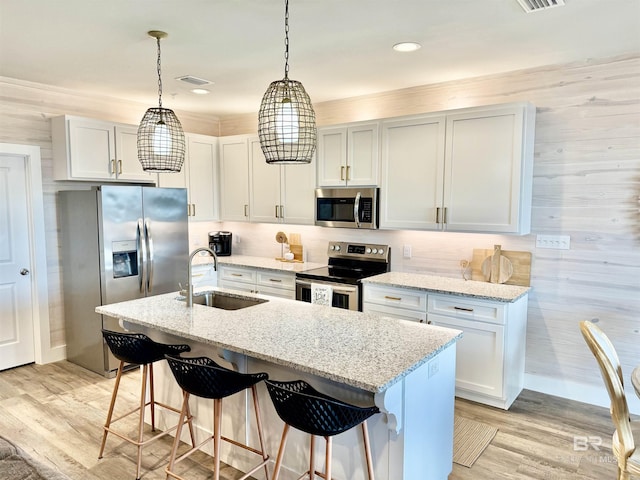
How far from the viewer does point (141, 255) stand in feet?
13.8

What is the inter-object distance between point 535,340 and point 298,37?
3.01 m

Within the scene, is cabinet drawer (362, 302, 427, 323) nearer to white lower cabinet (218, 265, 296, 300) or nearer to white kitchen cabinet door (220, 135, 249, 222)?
white lower cabinet (218, 265, 296, 300)

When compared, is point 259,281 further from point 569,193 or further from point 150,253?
point 569,193

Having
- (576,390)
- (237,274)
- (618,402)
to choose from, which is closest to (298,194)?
(237,274)

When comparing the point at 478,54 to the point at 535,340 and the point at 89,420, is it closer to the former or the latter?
the point at 535,340

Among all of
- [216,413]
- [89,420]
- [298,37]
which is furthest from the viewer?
[89,420]

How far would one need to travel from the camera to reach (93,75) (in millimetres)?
3816

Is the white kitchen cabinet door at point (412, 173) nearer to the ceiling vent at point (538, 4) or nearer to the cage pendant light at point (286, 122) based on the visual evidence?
the ceiling vent at point (538, 4)

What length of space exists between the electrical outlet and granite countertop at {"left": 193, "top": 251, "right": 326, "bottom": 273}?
2.16m

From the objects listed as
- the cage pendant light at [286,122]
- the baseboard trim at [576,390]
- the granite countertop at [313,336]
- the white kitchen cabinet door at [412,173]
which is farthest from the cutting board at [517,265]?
the cage pendant light at [286,122]

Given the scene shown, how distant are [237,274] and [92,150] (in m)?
1.93

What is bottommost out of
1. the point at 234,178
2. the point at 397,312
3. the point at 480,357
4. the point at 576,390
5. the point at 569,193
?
the point at 576,390

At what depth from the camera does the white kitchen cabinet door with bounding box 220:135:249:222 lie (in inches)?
204

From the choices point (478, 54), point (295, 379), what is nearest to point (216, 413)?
point (295, 379)
